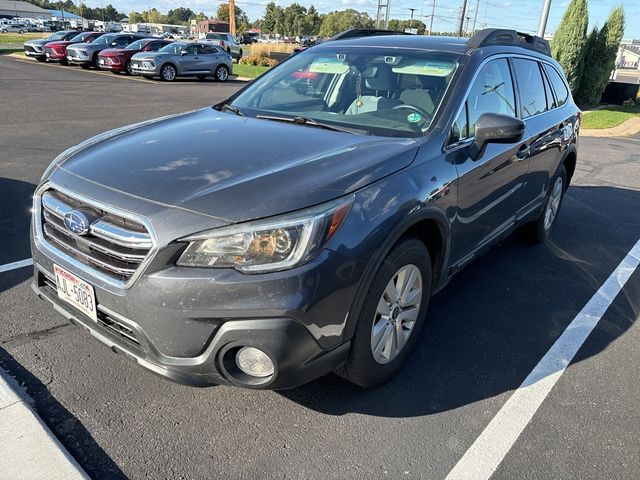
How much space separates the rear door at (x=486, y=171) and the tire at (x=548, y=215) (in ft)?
3.45

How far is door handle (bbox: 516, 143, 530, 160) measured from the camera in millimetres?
3956

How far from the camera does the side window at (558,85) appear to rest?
5027mm

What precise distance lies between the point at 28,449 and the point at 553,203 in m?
4.94

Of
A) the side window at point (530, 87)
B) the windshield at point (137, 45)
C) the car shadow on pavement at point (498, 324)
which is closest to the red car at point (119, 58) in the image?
the windshield at point (137, 45)

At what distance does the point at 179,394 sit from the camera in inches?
111

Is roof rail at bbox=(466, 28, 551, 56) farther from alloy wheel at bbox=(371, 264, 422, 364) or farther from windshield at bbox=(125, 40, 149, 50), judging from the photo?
windshield at bbox=(125, 40, 149, 50)

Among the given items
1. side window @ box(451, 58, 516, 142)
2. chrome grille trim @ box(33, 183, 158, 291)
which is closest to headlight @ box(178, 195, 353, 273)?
chrome grille trim @ box(33, 183, 158, 291)

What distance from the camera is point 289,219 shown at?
2209mm

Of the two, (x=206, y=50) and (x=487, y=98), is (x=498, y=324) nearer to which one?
(x=487, y=98)

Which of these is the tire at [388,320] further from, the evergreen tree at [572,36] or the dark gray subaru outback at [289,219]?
the evergreen tree at [572,36]

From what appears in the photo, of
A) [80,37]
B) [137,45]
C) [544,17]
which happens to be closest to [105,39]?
[137,45]

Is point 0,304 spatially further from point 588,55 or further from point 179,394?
point 588,55

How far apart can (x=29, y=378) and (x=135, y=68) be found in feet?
71.3

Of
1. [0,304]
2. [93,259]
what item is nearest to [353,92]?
[93,259]
